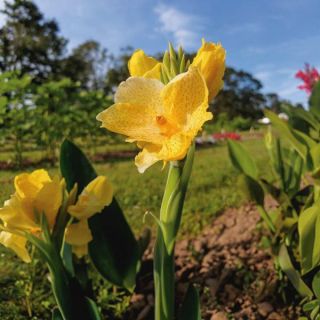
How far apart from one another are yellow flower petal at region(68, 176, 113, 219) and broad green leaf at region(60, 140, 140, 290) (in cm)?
18

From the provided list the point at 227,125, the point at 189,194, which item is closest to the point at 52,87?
the point at 189,194

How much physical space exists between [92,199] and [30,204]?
11cm

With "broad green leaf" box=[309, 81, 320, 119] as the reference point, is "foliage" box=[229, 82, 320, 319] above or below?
below

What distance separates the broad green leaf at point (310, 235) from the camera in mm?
966

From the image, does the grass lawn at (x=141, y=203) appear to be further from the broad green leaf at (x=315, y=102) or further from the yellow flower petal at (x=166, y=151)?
the broad green leaf at (x=315, y=102)

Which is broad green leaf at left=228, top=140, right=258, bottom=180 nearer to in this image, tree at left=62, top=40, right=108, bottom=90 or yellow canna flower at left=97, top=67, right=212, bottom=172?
yellow canna flower at left=97, top=67, right=212, bottom=172

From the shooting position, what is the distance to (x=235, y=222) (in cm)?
204

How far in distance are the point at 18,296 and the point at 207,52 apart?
91cm

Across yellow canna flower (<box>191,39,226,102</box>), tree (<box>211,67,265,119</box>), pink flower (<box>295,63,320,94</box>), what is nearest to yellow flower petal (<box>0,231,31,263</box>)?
yellow canna flower (<box>191,39,226,102</box>)

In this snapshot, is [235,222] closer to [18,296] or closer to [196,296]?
[18,296]

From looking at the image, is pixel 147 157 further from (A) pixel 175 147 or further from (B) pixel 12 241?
(B) pixel 12 241

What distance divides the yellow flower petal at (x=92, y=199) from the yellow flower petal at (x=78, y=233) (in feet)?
0.08

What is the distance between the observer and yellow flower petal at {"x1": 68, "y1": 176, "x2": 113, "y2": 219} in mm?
756

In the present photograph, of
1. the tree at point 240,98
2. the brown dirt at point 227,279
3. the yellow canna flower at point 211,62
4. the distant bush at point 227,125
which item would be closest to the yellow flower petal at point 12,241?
the yellow canna flower at point 211,62
